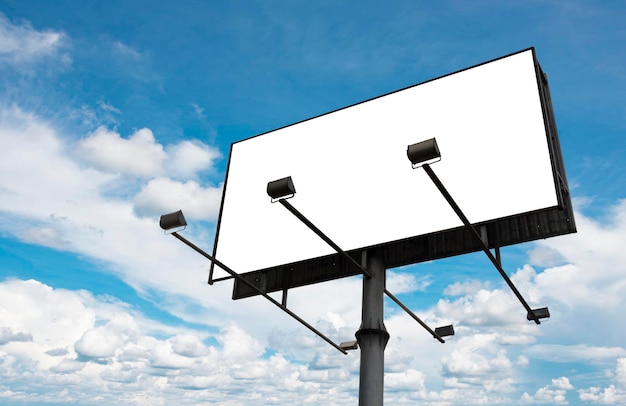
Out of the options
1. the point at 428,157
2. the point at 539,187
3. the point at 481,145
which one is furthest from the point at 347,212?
the point at 428,157

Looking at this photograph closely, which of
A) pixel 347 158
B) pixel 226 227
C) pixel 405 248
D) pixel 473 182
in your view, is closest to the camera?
pixel 473 182

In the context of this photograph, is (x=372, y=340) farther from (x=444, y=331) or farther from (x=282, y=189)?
(x=282, y=189)

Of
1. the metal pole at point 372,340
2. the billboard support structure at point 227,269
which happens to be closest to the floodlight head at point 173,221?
the billboard support structure at point 227,269

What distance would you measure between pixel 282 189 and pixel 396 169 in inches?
175

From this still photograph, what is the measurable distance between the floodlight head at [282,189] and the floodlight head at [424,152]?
1.95 metres

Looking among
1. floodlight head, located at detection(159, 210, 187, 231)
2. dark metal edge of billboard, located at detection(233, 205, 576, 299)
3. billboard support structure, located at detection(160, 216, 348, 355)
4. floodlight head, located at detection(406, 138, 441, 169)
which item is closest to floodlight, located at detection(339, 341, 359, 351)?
billboard support structure, located at detection(160, 216, 348, 355)

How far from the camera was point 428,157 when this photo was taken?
6906 mm

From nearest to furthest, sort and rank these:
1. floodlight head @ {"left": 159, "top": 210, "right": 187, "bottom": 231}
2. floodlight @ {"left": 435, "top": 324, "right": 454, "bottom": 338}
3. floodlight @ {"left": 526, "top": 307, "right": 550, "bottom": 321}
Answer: floodlight head @ {"left": 159, "top": 210, "right": 187, "bottom": 231} < floodlight @ {"left": 526, "top": 307, "right": 550, "bottom": 321} < floodlight @ {"left": 435, "top": 324, "right": 454, "bottom": 338}

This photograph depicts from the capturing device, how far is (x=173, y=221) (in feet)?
30.0

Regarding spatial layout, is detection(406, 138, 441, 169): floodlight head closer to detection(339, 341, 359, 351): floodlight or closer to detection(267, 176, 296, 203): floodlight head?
detection(267, 176, 296, 203): floodlight head

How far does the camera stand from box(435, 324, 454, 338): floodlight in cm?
1253

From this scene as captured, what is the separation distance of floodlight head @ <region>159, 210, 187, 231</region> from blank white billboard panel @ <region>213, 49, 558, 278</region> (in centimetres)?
385

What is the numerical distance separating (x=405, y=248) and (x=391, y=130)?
2738 mm

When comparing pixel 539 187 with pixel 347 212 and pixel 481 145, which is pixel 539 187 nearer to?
pixel 481 145
